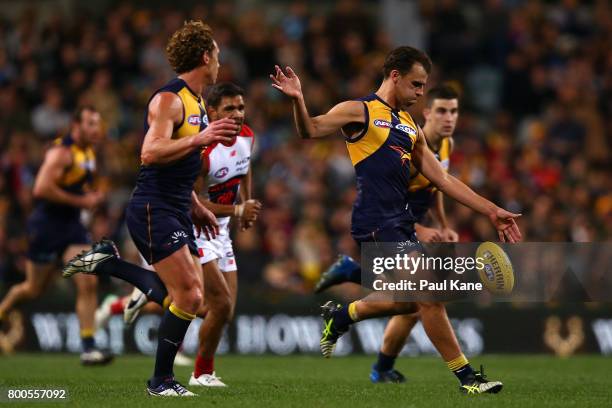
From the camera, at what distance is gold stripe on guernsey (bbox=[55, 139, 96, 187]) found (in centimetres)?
1323

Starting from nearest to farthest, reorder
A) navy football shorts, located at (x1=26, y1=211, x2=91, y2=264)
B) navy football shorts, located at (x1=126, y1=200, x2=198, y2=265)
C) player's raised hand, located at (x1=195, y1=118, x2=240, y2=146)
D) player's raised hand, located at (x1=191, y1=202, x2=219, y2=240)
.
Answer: player's raised hand, located at (x1=195, y1=118, x2=240, y2=146) < navy football shorts, located at (x1=126, y1=200, x2=198, y2=265) < player's raised hand, located at (x1=191, y1=202, x2=219, y2=240) < navy football shorts, located at (x1=26, y1=211, x2=91, y2=264)

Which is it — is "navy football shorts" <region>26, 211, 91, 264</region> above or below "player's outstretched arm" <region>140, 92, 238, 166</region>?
below

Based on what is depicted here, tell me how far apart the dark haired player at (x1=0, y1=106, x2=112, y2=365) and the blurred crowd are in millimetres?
3684

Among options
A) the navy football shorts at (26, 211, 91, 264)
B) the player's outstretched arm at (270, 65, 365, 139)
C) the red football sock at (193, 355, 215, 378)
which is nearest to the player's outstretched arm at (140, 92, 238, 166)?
the player's outstretched arm at (270, 65, 365, 139)

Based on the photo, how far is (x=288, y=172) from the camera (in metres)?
19.1

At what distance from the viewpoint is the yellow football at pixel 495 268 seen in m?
8.83

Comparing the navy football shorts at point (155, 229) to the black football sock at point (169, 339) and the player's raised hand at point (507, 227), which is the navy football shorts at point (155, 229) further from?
the player's raised hand at point (507, 227)

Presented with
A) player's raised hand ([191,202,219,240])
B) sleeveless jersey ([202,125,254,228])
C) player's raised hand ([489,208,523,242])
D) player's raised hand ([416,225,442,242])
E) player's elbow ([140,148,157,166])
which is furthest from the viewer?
player's raised hand ([416,225,442,242])

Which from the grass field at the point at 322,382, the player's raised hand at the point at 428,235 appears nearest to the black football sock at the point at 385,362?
the grass field at the point at 322,382

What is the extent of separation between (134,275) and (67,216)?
4086mm

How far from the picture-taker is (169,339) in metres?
8.62

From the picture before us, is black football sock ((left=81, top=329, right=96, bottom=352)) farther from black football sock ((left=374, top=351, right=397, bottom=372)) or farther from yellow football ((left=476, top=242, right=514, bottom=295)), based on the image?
yellow football ((left=476, top=242, right=514, bottom=295))

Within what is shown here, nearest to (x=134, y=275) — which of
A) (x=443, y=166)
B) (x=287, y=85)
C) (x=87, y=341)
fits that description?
(x=287, y=85)

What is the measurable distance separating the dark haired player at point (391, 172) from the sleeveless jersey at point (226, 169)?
1548 millimetres
